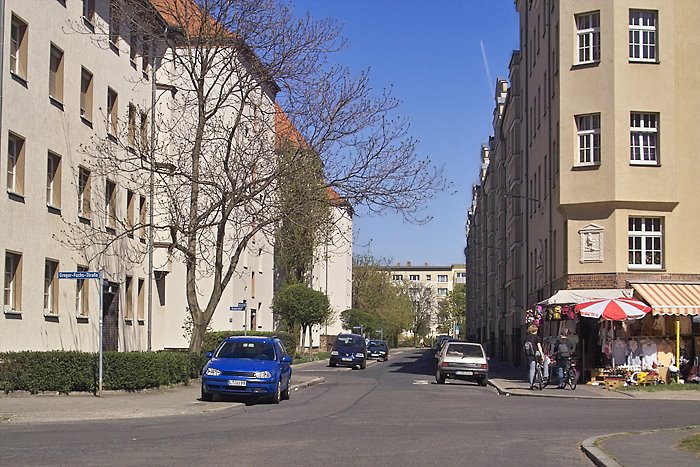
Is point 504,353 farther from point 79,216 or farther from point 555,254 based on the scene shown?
point 79,216

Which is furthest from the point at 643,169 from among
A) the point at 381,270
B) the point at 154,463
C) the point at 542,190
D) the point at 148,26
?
the point at 381,270

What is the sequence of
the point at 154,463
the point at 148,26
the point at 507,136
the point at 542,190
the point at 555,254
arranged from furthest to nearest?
1. the point at 507,136
2. the point at 542,190
3. the point at 555,254
4. the point at 148,26
5. the point at 154,463

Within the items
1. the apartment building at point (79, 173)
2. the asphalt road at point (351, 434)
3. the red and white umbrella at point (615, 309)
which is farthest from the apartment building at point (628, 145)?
the asphalt road at point (351, 434)

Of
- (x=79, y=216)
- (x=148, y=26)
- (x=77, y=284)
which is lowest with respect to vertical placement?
(x=77, y=284)

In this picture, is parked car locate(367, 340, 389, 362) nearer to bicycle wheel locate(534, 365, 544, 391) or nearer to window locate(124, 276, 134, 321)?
window locate(124, 276, 134, 321)

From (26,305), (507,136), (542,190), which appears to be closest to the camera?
(26,305)

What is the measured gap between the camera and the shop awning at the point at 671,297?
107 feet

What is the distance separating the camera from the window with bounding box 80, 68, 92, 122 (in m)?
33.3

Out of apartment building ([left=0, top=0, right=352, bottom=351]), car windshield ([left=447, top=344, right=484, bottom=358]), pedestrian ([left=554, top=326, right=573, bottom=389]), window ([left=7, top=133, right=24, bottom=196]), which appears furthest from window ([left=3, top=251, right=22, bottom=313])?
pedestrian ([left=554, top=326, right=573, bottom=389])

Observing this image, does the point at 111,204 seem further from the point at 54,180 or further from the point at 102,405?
the point at 102,405

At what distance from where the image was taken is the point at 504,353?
68.6 m

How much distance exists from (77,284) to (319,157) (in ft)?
29.8

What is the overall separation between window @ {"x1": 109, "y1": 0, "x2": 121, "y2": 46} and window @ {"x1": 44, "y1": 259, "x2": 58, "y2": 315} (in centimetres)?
927

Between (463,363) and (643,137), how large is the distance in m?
10.3
